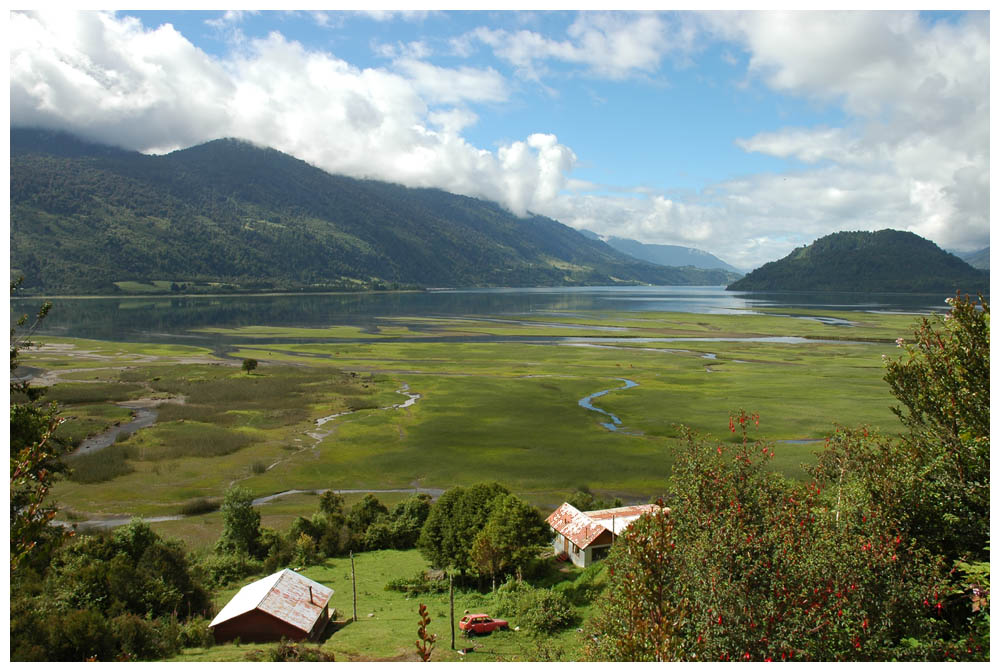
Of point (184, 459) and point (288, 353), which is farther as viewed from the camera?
point (288, 353)

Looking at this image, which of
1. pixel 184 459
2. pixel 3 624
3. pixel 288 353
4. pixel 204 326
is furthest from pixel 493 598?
pixel 204 326

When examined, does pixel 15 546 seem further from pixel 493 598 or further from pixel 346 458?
pixel 346 458

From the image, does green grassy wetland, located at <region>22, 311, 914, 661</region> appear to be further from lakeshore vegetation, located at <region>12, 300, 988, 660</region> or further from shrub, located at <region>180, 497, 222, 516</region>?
lakeshore vegetation, located at <region>12, 300, 988, 660</region>

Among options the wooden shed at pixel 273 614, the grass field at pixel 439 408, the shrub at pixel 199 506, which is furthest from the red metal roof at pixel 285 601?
the grass field at pixel 439 408

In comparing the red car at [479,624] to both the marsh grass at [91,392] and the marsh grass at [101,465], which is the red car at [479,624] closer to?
the marsh grass at [101,465]

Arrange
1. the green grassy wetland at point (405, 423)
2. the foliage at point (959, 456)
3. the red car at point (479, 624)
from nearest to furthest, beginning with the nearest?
the foliage at point (959, 456), the red car at point (479, 624), the green grassy wetland at point (405, 423)

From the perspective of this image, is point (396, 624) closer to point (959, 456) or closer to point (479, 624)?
point (479, 624)

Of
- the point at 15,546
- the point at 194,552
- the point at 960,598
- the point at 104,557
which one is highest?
the point at 15,546
